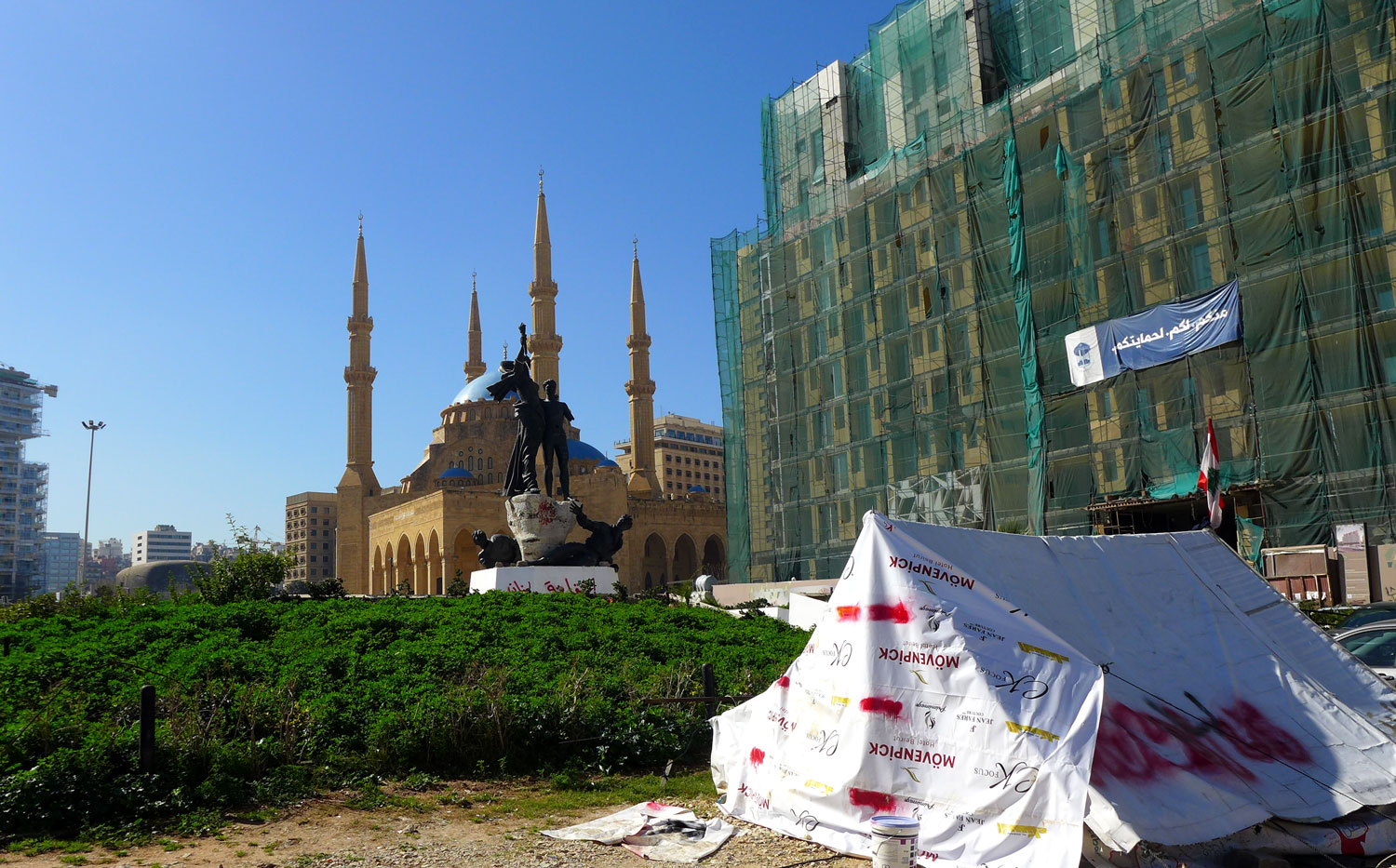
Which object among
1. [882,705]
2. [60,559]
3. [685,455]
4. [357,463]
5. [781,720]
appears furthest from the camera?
[60,559]

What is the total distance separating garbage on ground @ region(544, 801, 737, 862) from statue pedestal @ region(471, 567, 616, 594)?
47.5ft

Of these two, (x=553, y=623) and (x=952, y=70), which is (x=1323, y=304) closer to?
(x=952, y=70)

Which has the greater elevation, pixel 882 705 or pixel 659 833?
pixel 882 705

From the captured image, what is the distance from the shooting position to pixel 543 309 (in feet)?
181

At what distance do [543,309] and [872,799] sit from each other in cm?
5071

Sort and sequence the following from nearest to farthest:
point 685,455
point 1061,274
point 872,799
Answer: point 872,799 < point 1061,274 < point 685,455

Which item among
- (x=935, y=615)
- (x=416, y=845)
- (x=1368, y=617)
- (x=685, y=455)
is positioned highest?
(x=685, y=455)

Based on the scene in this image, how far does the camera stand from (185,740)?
26.4ft

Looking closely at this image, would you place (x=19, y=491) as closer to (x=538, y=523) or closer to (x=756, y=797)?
(x=538, y=523)

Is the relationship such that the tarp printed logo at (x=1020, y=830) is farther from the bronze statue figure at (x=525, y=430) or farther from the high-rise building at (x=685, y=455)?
the high-rise building at (x=685, y=455)

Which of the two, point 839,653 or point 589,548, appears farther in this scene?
point 589,548

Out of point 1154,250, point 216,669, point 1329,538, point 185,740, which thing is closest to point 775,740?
point 185,740

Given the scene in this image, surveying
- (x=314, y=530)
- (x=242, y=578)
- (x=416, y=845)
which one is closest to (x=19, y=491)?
(x=314, y=530)

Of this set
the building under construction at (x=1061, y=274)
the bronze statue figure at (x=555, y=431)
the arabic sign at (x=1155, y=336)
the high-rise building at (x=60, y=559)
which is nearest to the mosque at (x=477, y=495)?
the building under construction at (x=1061, y=274)
